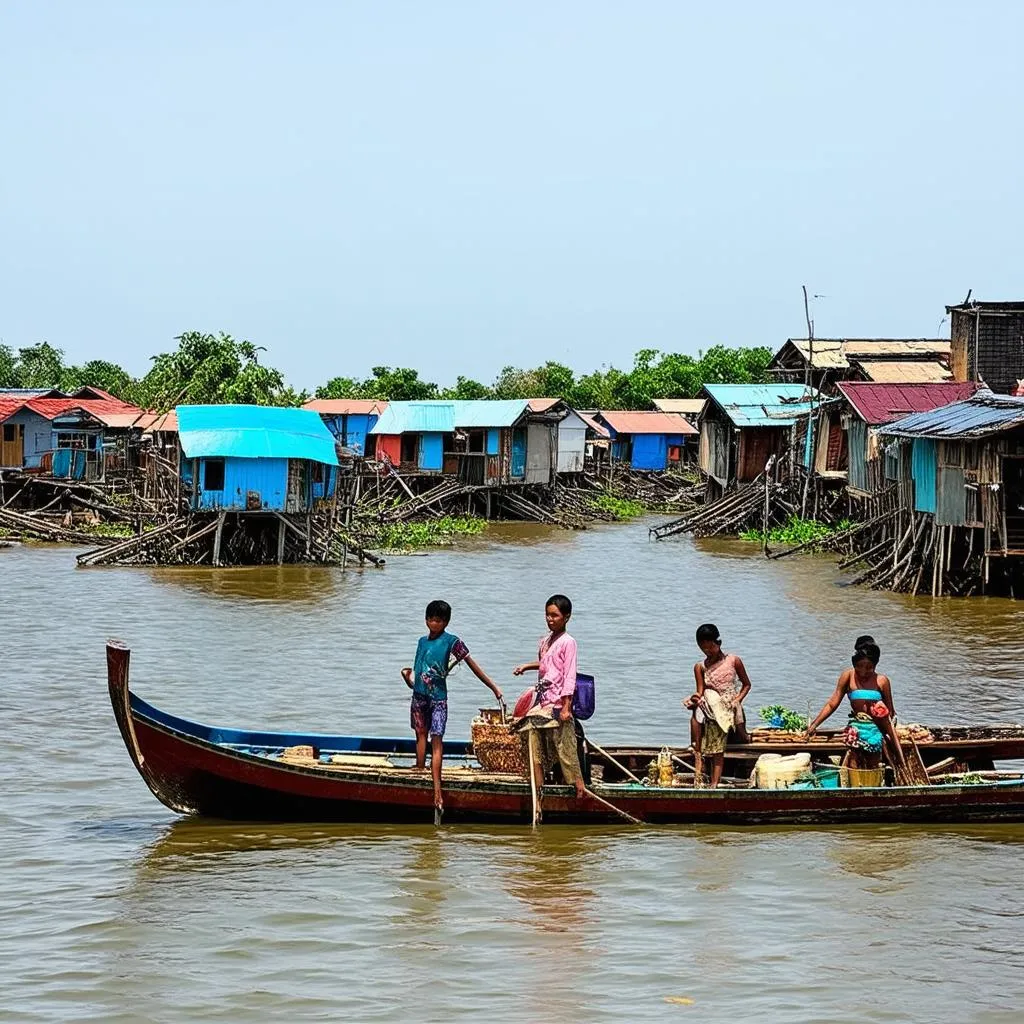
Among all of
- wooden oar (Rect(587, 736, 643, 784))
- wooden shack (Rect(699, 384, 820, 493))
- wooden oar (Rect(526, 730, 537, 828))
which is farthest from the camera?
wooden shack (Rect(699, 384, 820, 493))

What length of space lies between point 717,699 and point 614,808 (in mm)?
1052

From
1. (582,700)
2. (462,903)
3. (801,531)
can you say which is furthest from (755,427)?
(462,903)

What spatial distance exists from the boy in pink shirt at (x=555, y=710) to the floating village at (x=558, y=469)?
14.5m

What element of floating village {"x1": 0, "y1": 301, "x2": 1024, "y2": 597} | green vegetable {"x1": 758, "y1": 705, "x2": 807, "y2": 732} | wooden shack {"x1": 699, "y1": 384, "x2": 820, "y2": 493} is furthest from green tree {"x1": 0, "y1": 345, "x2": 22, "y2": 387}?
green vegetable {"x1": 758, "y1": 705, "x2": 807, "y2": 732}

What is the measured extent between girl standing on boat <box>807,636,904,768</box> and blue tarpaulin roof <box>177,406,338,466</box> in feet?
68.3

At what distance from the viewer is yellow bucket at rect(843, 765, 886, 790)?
10641 mm

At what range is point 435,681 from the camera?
412 inches

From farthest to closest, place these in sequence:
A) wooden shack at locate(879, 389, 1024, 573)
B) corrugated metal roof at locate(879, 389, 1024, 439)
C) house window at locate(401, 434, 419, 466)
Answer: house window at locate(401, 434, 419, 466), wooden shack at locate(879, 389, 1024, 573), corrugated metal roof at locate(879, 389, 1024, 439)

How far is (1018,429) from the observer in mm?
23266

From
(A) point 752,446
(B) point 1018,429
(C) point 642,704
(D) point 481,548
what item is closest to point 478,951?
(C) point 642,704

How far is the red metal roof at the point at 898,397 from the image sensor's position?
31156 millimetres

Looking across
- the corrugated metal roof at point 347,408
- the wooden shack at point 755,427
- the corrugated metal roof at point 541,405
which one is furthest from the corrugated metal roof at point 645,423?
the wooden shack at point 755,427

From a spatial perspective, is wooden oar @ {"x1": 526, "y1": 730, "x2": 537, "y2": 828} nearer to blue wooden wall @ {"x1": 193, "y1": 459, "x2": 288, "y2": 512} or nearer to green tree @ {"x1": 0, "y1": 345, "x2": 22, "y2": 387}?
blue wooden wall @ {"x1": 193, "y1": 459, "x2": 288, "y2": 512}

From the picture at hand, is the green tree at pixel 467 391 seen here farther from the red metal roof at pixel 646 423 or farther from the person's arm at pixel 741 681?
the person's arm at pixel 741 681
